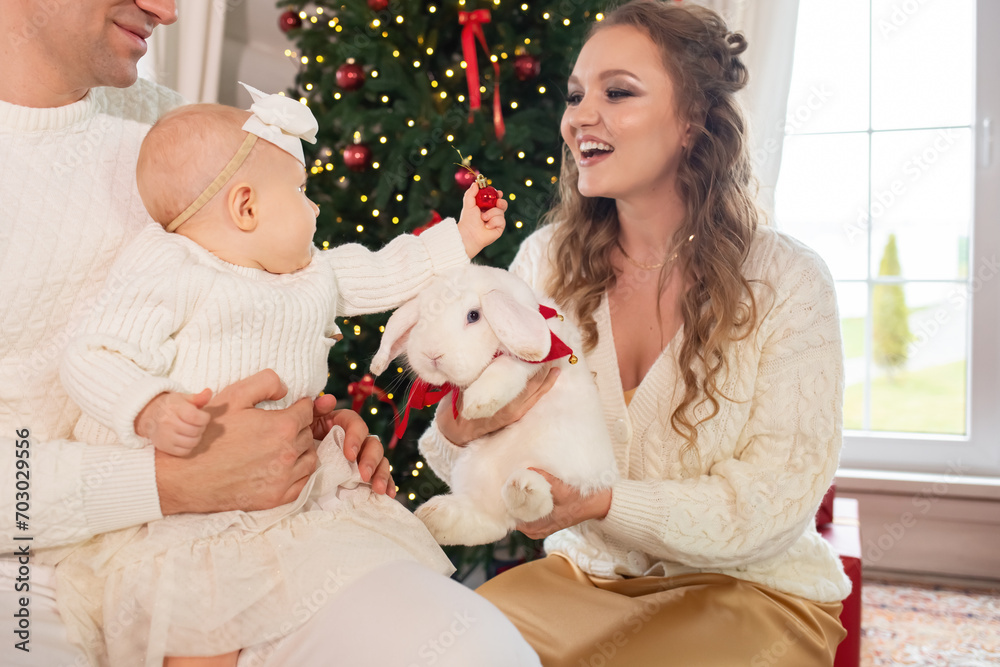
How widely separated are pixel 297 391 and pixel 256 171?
0.35 metres

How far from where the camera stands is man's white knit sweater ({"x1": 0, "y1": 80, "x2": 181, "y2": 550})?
1.01 metres

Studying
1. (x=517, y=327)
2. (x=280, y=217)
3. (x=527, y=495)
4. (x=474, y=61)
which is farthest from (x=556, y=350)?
(x=474, y=61)

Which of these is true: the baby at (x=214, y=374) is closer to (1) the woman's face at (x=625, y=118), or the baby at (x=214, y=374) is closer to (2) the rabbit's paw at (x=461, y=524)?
(2) the rabbit's paw at (x=461, y=524)

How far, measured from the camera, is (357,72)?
253 cm

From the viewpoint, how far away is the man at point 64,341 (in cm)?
101

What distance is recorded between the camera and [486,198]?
136 cm

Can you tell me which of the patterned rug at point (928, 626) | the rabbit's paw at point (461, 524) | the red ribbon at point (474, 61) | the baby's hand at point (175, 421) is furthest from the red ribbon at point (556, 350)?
the patterned rug at point (928, 626)

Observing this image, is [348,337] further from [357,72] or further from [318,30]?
[318,30]

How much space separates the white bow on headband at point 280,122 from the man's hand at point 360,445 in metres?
0.43

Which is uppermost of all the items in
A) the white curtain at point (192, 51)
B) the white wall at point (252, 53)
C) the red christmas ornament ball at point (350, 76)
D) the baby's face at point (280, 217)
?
the white wall at point (252, 53)

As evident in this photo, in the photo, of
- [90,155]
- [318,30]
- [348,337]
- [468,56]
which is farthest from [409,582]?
[318,30]

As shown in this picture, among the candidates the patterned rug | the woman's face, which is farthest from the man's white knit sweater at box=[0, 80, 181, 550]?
the patterned rug

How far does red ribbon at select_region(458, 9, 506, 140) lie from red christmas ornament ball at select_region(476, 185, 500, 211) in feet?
3.69

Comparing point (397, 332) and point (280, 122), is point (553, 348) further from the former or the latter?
point (280, 122)
